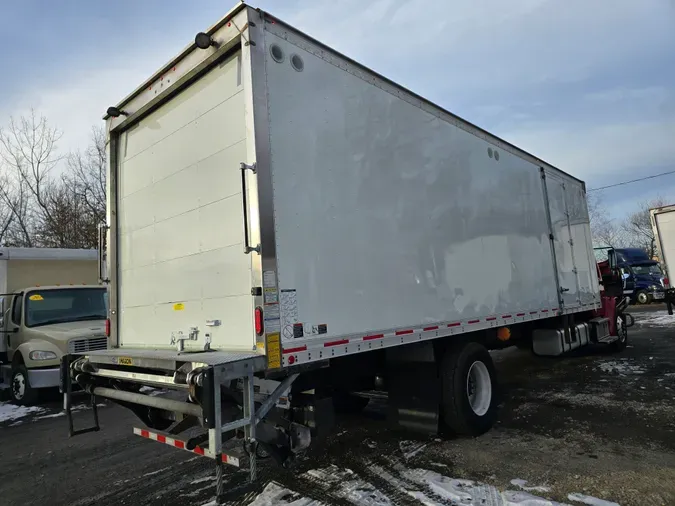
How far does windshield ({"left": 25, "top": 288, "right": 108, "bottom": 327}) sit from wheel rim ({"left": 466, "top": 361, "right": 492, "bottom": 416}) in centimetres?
693

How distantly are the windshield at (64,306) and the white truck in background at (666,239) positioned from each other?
14.8m

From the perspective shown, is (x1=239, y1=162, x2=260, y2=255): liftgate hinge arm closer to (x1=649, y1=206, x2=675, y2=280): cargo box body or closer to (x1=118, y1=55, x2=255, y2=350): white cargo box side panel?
(x1=118, y1=55, x2=255, y2=350): white cargo box side panel

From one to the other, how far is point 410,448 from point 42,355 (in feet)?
22.6

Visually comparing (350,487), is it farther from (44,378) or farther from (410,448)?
(44,378)

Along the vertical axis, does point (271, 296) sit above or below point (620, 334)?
above

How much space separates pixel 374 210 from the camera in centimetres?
439

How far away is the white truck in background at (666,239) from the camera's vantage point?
44.3ft

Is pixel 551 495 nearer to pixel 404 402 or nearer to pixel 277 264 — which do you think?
pixel 404 402

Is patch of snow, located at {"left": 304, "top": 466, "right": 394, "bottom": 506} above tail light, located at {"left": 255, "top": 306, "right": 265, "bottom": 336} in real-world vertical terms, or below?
below

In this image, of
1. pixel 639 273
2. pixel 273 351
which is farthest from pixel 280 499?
pixel 639 273

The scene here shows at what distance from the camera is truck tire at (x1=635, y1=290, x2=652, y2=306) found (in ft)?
79.1

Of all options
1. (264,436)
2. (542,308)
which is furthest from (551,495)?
(542,308)

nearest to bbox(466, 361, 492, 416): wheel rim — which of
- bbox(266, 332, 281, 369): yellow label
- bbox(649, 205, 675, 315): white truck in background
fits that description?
bbox(266, 332, 281, 369): yellow label

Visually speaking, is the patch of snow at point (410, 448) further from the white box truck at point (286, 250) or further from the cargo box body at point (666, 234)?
the cargo box body at point (666, 234)
